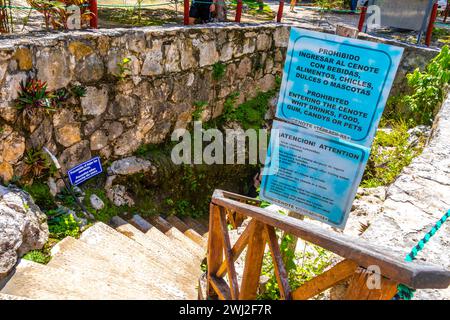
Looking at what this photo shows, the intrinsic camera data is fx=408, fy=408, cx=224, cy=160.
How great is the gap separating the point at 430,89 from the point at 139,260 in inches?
179

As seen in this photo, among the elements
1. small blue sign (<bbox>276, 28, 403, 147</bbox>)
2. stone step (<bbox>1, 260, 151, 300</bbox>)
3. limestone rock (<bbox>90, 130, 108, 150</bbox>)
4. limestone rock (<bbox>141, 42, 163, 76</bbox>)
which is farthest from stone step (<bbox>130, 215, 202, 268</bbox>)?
small blue sign (<bbox>276, 28, 403, 147</bbox>)

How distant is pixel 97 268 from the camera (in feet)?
11.8

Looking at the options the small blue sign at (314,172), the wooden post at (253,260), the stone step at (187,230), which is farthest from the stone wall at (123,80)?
the wooden post at (253,260)

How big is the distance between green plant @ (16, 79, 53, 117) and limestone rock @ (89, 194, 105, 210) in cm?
123

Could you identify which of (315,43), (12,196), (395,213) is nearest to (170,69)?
(12,196)

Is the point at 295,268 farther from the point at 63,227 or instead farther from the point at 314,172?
the point at 63,227

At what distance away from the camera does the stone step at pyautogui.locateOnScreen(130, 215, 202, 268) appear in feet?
15.1

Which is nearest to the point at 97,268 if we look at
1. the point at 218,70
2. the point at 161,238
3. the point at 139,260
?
the point at 139,260

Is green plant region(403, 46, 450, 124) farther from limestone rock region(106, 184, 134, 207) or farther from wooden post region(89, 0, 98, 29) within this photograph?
wooden post region(89, 0, 98, 29)

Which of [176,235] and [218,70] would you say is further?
[218,70]
